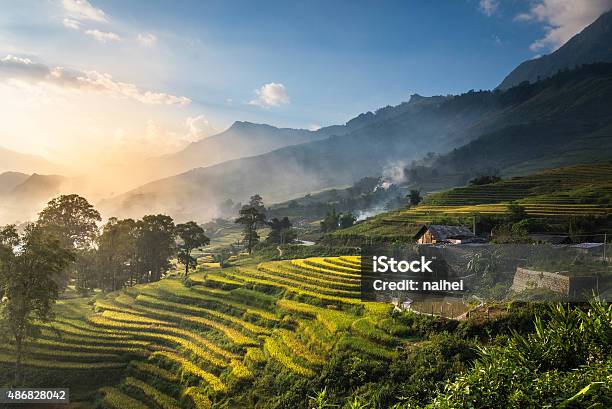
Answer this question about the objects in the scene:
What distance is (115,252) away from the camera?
49.8 metres

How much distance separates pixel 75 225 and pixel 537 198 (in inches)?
2511

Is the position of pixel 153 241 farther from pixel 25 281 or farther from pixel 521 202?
pixel 521 202

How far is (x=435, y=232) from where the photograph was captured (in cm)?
4200

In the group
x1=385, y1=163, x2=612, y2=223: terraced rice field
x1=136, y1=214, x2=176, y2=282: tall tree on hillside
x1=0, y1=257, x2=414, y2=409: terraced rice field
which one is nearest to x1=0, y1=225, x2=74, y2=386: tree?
x1=0, y1=257, x2=414, y2=409: terraced rice field

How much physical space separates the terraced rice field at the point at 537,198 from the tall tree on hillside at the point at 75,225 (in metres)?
41.7

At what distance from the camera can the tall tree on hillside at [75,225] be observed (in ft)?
164

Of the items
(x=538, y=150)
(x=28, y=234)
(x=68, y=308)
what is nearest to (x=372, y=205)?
(x=538, y=150)

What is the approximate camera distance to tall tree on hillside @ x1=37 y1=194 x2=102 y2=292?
164 feet

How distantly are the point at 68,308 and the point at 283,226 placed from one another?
4982 cm

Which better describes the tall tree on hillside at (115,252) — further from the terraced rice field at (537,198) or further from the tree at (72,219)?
the terraced rice field at (537,198)

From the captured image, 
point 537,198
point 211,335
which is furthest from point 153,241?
point 537,198

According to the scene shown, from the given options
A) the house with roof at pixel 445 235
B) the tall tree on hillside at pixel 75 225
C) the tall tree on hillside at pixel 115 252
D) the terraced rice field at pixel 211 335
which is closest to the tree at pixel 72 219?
the tall tree on hillside at pixel 75 225

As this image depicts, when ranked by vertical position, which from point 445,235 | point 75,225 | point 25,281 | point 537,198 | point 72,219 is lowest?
point 445,235

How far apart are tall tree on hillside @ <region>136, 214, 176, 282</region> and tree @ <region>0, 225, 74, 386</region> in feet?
82.6
